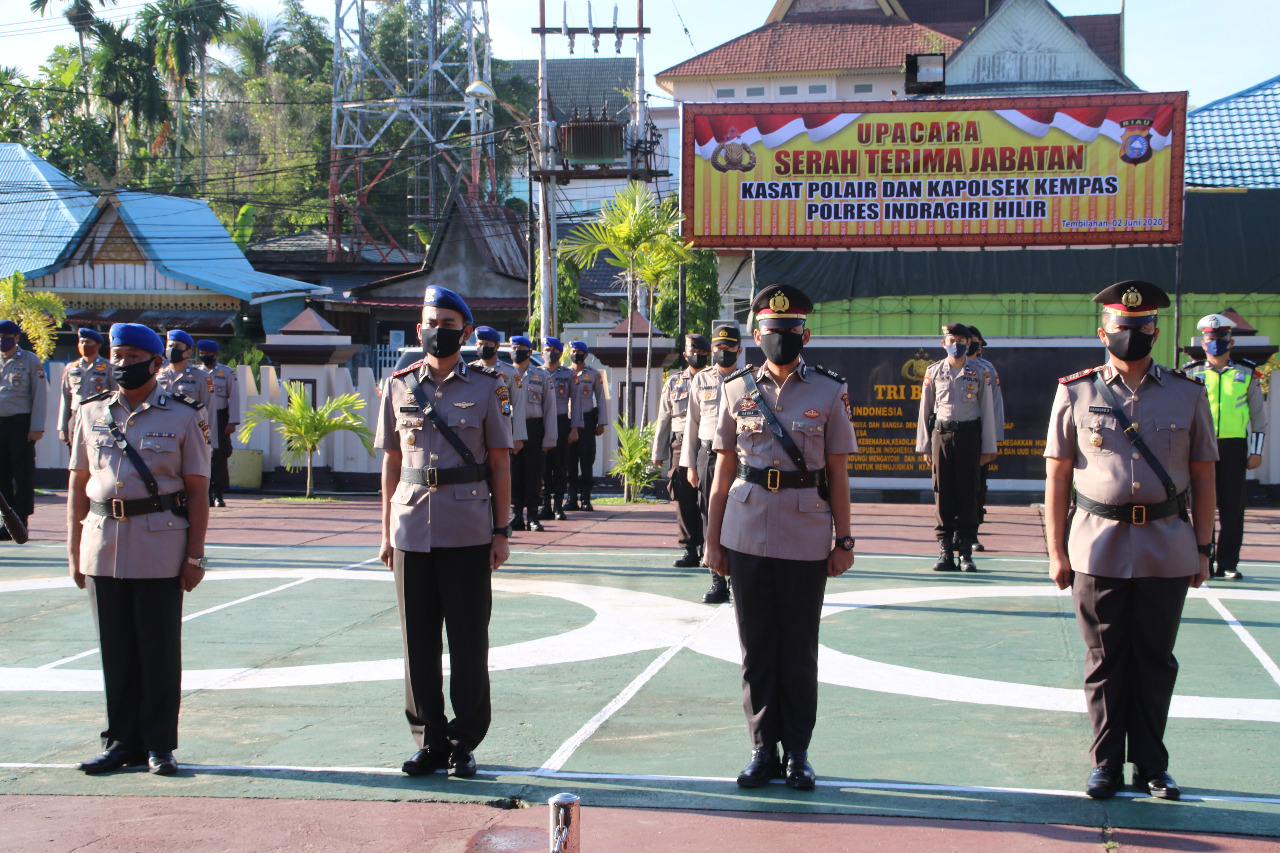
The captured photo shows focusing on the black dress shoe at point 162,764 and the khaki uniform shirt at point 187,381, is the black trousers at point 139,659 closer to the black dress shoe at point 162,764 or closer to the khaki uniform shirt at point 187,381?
the black dress shoe at point 162,764

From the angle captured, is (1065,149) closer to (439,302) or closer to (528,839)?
(439,302)

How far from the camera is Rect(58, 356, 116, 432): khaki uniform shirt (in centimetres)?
A: 1183

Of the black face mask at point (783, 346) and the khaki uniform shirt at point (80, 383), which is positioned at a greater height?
the black face mask at point (783, 346)

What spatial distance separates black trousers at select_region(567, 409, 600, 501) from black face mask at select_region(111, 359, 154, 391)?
10.5 meters

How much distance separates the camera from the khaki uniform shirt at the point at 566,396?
14891mm

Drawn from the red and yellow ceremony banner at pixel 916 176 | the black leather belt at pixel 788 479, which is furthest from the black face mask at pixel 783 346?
the red and yellow ceremony banner at pixel 916 176

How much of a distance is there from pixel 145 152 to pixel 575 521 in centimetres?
4251

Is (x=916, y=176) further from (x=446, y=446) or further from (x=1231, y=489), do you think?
(x=446, y=446)

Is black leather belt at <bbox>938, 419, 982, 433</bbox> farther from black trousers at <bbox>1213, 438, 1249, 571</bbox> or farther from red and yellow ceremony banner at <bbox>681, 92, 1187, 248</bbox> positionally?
red and yellow ceremony banner at <bbox>681, 92, 1187, 248</bbox>

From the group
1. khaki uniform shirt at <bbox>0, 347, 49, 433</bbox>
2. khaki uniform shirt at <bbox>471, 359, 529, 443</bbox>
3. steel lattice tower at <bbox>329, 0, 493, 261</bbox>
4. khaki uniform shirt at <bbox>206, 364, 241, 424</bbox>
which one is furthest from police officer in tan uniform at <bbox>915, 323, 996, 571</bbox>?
steel lattice tower at <bbox>329, 0, 493, 261</bbox>

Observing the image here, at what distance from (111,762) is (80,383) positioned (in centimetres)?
836

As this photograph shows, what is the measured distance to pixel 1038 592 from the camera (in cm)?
951

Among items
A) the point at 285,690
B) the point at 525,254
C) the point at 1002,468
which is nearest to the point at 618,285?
the point at 525,254

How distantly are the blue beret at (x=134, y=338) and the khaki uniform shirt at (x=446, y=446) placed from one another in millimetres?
1078
